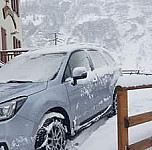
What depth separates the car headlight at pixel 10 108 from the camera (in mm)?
4102

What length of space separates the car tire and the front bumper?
0.16 meters

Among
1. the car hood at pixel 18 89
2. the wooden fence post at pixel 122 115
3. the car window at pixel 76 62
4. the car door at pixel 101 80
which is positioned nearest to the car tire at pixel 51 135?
the car hood at pixel 18 89

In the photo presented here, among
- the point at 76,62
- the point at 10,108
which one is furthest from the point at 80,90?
the point at 10,108

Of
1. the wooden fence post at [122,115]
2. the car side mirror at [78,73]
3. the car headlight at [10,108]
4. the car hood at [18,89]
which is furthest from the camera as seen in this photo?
the car side mirror at [78,73]

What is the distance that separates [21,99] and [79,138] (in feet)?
6.00

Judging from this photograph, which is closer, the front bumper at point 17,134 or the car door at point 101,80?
the front bumper at point 17,134

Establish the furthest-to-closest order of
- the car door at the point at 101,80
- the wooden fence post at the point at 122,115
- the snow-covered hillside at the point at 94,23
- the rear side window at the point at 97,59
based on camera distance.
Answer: the snow-covered hillside at the point at 94,23
the rear side window at the point at 97,59
the car door at the point at 101,80
the wooden fence post at the point at 122,115

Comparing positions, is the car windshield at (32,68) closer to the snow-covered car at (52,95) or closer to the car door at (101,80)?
the snow-covered car at (52,95)

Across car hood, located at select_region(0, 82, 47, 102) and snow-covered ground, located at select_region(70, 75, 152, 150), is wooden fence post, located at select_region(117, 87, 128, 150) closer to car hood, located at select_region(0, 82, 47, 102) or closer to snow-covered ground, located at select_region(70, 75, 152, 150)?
snow-covered ground, located at select_region(70, 75, 152, 150)

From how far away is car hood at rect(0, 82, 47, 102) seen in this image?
170 inches

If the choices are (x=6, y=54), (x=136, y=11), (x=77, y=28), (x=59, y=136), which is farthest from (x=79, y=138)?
(x=136, y=11)

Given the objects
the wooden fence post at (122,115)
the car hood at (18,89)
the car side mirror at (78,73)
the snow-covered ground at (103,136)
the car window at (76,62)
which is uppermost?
the car window at (76,62)

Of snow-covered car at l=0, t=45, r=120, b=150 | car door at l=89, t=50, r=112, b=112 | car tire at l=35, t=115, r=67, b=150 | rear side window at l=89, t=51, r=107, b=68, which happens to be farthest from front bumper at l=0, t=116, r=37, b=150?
rear side window at l=89, t=51, r=107, b=68

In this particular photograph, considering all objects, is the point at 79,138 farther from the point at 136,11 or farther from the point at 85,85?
the point at 136,11
